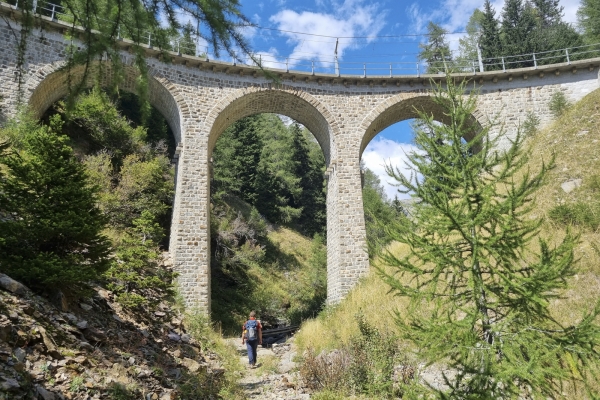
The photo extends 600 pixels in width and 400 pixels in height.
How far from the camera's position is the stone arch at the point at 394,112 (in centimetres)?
1681

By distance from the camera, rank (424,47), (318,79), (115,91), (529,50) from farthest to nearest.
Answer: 1. (424,47)
2. (529,50)
3. (318,79)
4. (115,91)

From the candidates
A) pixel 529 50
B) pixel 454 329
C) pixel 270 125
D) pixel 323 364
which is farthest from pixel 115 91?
pixel 270 125

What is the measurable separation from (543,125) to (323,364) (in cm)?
1494

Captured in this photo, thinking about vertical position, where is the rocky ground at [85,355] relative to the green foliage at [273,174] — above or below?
below

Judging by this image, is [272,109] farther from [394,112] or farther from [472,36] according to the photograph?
[472,36]

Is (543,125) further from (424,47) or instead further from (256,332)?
(424,47)

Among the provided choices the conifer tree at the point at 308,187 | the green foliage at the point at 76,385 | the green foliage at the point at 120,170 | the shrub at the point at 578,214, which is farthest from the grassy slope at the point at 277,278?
the shrub at the point at 578,214

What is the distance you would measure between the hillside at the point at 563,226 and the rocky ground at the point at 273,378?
2.79 ft

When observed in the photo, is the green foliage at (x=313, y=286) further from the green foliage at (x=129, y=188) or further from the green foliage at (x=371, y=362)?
the green foliage at (x=371, y=362)

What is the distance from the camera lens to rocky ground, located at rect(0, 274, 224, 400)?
427cm

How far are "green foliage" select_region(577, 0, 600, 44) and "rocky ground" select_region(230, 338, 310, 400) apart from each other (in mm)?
30284

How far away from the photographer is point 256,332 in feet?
33.0

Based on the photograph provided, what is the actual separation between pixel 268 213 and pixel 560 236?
23.7 meters

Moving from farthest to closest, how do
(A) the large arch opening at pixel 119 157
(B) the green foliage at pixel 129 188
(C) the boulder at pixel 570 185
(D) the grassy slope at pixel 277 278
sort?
1. (D) the grassy slope at pixel 277 278
2. (B) the green foliage at pixel 129 188
3. (A) the large arch opening at pixel 119 157
4. (C) the boulder at pixel 570 185
